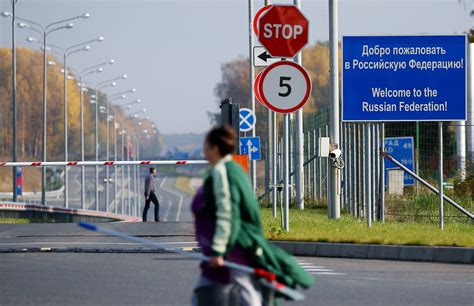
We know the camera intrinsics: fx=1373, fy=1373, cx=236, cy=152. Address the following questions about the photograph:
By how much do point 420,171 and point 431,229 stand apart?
36.9 feet

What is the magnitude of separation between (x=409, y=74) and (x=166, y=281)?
10.4 meters

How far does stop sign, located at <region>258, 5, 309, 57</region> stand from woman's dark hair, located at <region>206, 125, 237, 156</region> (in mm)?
12476

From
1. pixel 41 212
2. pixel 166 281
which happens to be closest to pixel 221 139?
pixel 166 281

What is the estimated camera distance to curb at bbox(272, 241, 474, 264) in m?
19.6

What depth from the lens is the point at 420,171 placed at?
34.8m

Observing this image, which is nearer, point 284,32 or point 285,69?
point 284,32

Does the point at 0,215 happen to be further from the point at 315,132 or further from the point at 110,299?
the point at 110,299

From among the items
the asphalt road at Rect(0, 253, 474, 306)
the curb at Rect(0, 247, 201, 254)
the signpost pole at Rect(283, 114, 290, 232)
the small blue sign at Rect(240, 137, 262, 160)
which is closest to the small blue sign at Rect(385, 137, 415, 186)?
the small blue sign at Rect(240, 137, 262, 160)

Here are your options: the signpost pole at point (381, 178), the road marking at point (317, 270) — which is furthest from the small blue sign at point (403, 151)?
the road marking at point (317, 270)

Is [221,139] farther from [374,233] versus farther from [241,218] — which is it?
[374,233]

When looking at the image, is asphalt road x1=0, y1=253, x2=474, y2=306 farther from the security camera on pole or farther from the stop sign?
the stop sign

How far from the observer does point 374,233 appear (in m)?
22.0

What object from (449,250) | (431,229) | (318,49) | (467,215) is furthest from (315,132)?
(318,49)

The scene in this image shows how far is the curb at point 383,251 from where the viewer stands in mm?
19594
